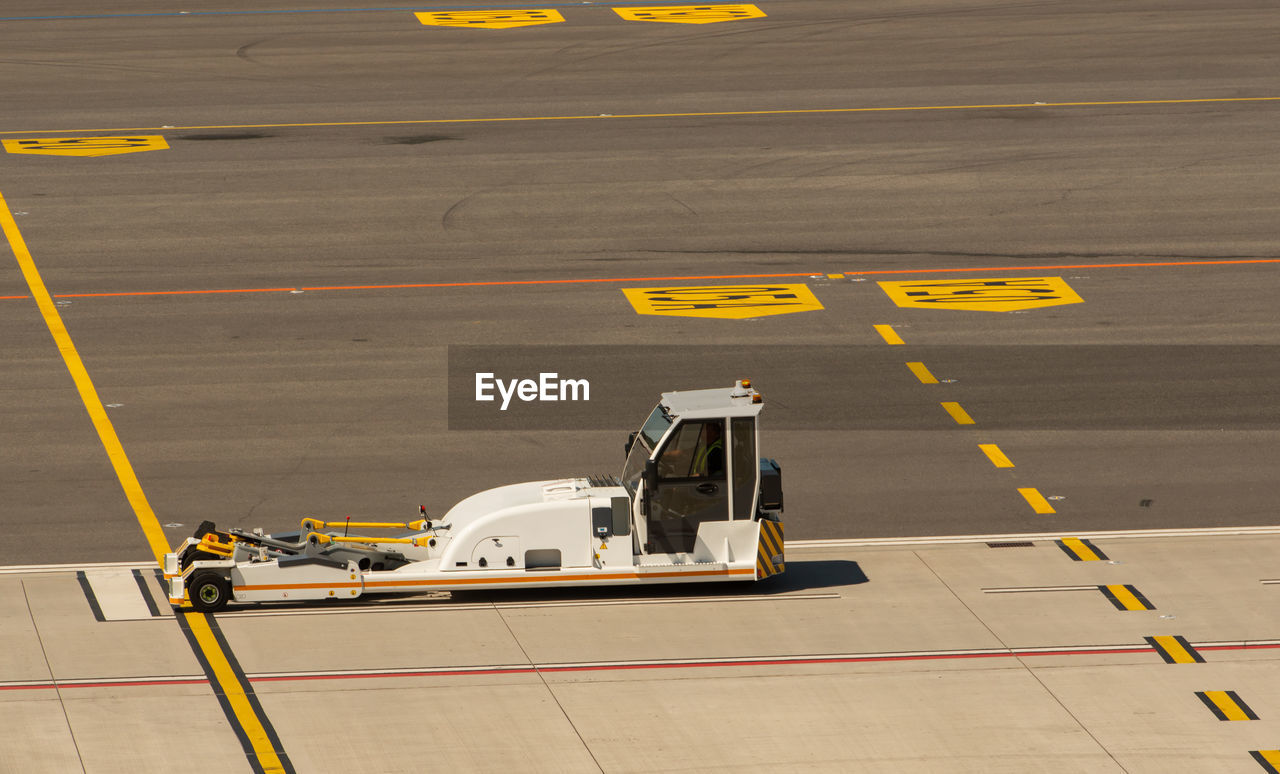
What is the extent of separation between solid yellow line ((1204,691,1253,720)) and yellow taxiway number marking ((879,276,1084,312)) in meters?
15.5

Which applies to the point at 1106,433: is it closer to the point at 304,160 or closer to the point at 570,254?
the point at 570,254

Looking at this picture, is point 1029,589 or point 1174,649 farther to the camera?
point 1029,589

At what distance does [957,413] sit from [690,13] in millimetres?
31501

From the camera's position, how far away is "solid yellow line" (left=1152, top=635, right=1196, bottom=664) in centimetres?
2191

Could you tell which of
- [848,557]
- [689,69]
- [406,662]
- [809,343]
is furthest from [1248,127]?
[406,662]

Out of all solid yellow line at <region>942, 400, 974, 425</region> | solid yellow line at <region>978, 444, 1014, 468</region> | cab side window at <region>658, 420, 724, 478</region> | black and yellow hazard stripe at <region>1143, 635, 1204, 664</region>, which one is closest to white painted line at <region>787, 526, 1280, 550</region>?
solid yellow line at <region>978, 444, 1014, 468</region>

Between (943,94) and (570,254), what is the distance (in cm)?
1559

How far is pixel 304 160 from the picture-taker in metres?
44.5

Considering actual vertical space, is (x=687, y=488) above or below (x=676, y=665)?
above

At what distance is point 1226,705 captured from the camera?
67.9 ft

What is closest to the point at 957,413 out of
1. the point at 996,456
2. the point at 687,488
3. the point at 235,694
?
the point at 996,456

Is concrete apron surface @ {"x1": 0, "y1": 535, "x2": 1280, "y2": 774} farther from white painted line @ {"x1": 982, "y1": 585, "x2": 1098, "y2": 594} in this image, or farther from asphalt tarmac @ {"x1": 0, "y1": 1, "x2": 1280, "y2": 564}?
asphalt tarmac @ {"x1": 0, "y1": 1, "x2": 1280, "y2": 564}

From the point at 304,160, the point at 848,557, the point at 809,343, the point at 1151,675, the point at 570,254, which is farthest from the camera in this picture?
the point at 304,160

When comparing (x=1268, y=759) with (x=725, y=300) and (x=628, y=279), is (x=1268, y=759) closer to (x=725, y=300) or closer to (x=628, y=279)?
(x=725, y=300)
